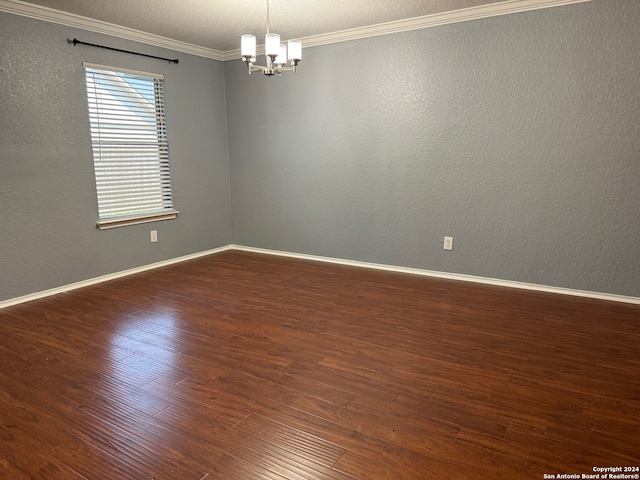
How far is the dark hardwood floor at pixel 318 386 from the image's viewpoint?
64.5 inches

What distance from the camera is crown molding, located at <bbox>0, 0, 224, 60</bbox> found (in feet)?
10.7

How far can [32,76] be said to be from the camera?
3414mm

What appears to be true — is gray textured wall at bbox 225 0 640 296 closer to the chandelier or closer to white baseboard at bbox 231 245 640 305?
white baseboard at bbox 231 245 640 305

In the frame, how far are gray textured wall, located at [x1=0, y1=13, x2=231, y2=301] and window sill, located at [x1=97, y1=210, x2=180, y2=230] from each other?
0.05m

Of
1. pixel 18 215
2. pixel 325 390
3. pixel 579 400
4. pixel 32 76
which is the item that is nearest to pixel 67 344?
pixel 18 215

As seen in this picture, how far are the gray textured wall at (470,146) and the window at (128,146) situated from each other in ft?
3.47

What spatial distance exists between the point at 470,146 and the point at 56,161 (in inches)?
142

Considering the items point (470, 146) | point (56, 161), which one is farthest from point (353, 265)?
point (56, 161)

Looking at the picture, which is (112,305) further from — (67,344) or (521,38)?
(521,38)

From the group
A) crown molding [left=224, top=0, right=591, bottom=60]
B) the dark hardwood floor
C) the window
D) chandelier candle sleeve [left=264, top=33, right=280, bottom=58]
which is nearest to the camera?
the dark hardwood floor

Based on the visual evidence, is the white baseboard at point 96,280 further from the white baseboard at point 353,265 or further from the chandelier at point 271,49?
the chandelier at point 271,49

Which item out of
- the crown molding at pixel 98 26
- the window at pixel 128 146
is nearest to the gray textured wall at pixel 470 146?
the crown molding at pixel 98 26

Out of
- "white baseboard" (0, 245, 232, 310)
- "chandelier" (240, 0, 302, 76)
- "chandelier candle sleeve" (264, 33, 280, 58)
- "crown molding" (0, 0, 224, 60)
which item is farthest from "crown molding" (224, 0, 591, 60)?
"white baseboard" (0, 245, 232, 310)

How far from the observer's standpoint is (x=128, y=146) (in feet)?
13.7
